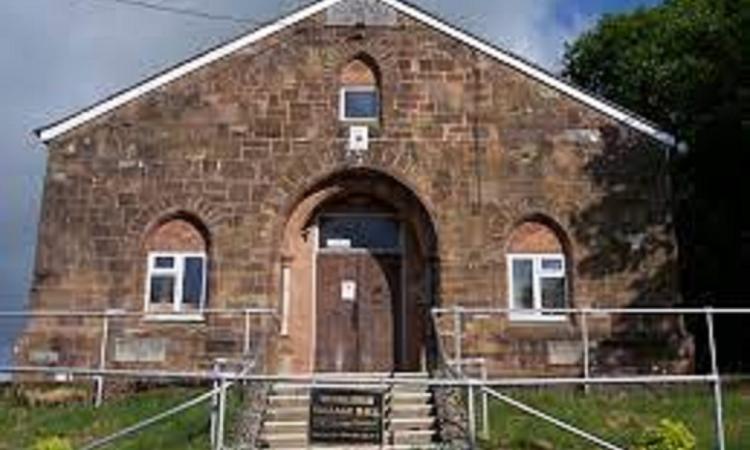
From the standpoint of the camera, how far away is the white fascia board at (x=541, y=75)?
24234 millimetres

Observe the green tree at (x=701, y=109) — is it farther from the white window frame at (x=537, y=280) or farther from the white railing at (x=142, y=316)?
the white railing at (x=142, y=316)

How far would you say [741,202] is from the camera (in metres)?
31.3

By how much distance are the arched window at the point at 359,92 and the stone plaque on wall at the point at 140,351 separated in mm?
6178

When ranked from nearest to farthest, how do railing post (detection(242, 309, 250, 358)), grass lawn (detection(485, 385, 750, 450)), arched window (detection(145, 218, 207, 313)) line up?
grass lawn (detection(485, 385, 750, 450)) < railing post (detection(242, 309, 250, 358)) < arched window (detection(145, 218, 207, 313))

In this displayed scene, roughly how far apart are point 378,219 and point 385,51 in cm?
362

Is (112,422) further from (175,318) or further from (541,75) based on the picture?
(541,75)

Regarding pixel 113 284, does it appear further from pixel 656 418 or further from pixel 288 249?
pixel 656 418

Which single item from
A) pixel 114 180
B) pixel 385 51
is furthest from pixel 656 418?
pixel 114 180

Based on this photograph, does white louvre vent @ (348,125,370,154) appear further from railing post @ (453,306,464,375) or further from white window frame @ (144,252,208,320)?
railing post @ (453,306,464,375)

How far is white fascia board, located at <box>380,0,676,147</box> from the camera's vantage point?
2423 centimetres

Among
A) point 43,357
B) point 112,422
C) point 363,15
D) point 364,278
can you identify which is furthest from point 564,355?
point 43,357

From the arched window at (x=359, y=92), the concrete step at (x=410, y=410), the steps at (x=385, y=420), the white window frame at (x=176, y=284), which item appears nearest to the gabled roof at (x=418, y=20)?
the arched window at (x=359, y=92)

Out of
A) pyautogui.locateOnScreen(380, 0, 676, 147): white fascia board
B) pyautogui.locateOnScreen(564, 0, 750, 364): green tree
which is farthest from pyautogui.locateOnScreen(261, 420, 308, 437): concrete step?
pyautogui.locateOnScreen(564, 0, 750, 364): green tree

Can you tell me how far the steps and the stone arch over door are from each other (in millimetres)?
4602
